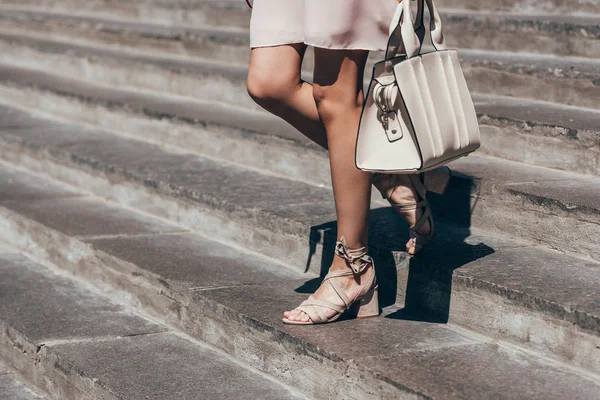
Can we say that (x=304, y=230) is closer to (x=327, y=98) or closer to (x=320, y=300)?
(x=320, y=300)

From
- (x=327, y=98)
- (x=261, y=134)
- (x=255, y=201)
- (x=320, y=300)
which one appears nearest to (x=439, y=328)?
(x=320, y=300)

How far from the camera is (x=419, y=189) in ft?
10.5

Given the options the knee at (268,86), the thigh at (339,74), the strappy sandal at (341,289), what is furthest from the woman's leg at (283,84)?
the strappy sandal at (341,289)

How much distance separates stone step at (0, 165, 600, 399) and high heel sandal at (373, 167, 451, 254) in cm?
11

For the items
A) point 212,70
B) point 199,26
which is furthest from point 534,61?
point 199,26

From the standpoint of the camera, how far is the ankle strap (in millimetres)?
3053

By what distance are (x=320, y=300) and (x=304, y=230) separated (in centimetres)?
68

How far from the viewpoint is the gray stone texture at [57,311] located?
3.57 m

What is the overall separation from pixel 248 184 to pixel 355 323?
5.01 ft

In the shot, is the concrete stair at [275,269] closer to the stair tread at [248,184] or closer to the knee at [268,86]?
the stair tread at [248,184]

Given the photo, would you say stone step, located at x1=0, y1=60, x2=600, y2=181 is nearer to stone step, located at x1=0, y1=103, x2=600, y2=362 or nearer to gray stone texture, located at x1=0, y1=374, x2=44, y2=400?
stone step, located at x1=0, y1=103, x2=600, y2=362

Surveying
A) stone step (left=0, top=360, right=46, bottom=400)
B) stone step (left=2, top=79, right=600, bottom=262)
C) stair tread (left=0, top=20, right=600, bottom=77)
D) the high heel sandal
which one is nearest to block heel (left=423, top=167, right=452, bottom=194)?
the high heel sandal

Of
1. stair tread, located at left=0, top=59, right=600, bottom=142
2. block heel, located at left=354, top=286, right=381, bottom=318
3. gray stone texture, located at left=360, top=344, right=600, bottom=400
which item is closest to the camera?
gray stone texture, located at left=360, top=344, right=600, bottom=400

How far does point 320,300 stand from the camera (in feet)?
10.1
